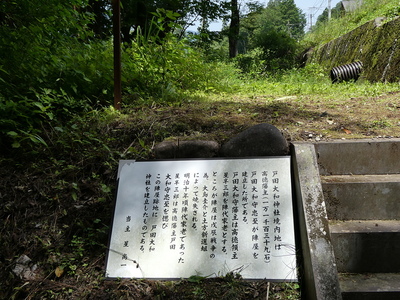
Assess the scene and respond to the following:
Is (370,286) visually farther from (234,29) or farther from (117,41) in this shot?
(234,29)

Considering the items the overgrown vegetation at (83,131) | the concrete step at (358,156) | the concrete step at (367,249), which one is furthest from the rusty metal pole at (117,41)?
the concrete step at (367,249)

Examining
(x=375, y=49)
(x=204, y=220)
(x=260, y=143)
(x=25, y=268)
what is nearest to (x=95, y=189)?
(x=25, y=268)

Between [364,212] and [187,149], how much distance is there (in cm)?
146

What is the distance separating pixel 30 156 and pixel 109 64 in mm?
1693

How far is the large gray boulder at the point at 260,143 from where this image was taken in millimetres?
2598

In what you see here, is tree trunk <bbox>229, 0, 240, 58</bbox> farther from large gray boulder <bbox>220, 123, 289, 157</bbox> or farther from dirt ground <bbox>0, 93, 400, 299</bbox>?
large gray boulder <bbox>220, 123, 289, 157</bbox>

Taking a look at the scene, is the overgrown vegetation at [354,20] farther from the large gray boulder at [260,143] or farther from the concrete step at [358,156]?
the large gray boulder at [260,143]

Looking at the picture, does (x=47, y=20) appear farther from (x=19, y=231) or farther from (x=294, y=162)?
(x=294, y=162)

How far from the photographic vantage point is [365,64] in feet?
25.1

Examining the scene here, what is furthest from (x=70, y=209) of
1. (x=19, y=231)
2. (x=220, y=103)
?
(x=220, y=103)

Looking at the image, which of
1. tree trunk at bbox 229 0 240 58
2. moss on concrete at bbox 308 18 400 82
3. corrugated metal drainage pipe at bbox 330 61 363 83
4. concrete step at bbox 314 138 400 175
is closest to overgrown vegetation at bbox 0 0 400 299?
concrete step at bbox 314 138 400 175

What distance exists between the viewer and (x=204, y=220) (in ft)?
7.68

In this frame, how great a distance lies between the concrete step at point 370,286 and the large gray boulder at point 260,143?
1012mm

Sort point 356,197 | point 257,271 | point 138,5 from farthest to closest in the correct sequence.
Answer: point 138,5 < point 356,197 < point 257,271
